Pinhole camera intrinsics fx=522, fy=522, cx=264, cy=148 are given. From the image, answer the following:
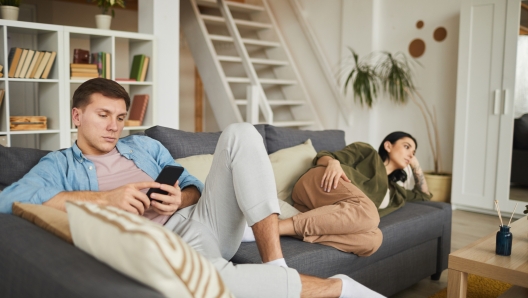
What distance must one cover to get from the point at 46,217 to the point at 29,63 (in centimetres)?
279

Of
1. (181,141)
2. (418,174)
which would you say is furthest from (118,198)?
(418,174)

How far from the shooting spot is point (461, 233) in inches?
156

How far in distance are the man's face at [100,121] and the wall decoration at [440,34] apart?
4026mm

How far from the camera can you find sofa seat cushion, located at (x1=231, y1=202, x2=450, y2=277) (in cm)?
201

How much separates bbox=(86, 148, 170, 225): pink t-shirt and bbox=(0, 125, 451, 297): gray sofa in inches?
10.1

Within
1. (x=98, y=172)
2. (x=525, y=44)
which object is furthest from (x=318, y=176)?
(x=525, y=44)

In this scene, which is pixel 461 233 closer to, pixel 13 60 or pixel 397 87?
pixel 397 87

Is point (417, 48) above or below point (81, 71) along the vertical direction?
above

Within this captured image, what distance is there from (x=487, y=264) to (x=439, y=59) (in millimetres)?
3610

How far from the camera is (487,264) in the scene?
6.25ft

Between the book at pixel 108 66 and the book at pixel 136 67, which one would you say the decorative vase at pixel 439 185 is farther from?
the book at pixel 108 66

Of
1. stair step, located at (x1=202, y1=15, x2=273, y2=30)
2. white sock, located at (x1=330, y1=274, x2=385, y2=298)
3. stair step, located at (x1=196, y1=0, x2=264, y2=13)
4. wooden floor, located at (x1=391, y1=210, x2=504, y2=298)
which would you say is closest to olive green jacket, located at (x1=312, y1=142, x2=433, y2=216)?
wooden floor, located at (x1=391, y1=210, x2=504, y2=298)

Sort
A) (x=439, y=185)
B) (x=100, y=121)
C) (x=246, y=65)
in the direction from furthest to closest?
(x=246, y=65), (x=439, y=185), (x=100, y=121)

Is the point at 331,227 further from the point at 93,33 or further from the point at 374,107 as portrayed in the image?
the point at 374,107
